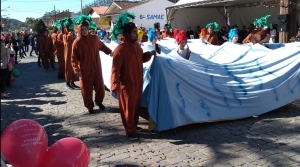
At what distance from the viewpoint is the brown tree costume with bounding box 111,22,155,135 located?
4.52m

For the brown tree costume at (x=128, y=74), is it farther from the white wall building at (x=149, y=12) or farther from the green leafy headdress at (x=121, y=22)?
the white wall building at (x=149, y=12)

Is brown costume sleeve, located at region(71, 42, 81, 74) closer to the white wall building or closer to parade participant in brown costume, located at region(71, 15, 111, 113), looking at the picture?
parade participant in brown costume, located at region(71, 15, 111, 113)

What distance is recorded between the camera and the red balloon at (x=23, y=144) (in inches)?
118

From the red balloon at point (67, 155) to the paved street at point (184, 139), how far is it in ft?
1.96

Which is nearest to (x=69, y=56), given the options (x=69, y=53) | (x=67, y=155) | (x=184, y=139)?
(x=69, y=53)

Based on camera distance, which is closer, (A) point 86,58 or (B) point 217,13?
(A) point 86,58

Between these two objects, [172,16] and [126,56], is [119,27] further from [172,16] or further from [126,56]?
[172,16]

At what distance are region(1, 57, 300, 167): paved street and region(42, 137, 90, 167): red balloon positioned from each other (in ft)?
1.96

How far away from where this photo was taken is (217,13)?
907 inches

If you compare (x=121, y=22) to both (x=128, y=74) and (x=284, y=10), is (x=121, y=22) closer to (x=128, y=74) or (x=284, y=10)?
(x=128, y=74)

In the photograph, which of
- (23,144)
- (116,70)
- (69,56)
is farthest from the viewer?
(69,56)

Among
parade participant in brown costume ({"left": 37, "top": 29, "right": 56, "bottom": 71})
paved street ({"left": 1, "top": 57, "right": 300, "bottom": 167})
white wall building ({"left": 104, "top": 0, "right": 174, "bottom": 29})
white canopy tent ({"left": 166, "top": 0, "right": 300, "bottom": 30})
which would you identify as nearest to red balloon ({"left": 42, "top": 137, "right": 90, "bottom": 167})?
paved street ({"left": 1, "top": 57, "right": 300, "bottom": 167})

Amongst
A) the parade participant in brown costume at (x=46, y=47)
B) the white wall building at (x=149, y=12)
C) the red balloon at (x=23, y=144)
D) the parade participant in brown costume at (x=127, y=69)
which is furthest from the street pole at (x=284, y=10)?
the white wall building at (x=149, y=12)

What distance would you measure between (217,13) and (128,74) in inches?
777
